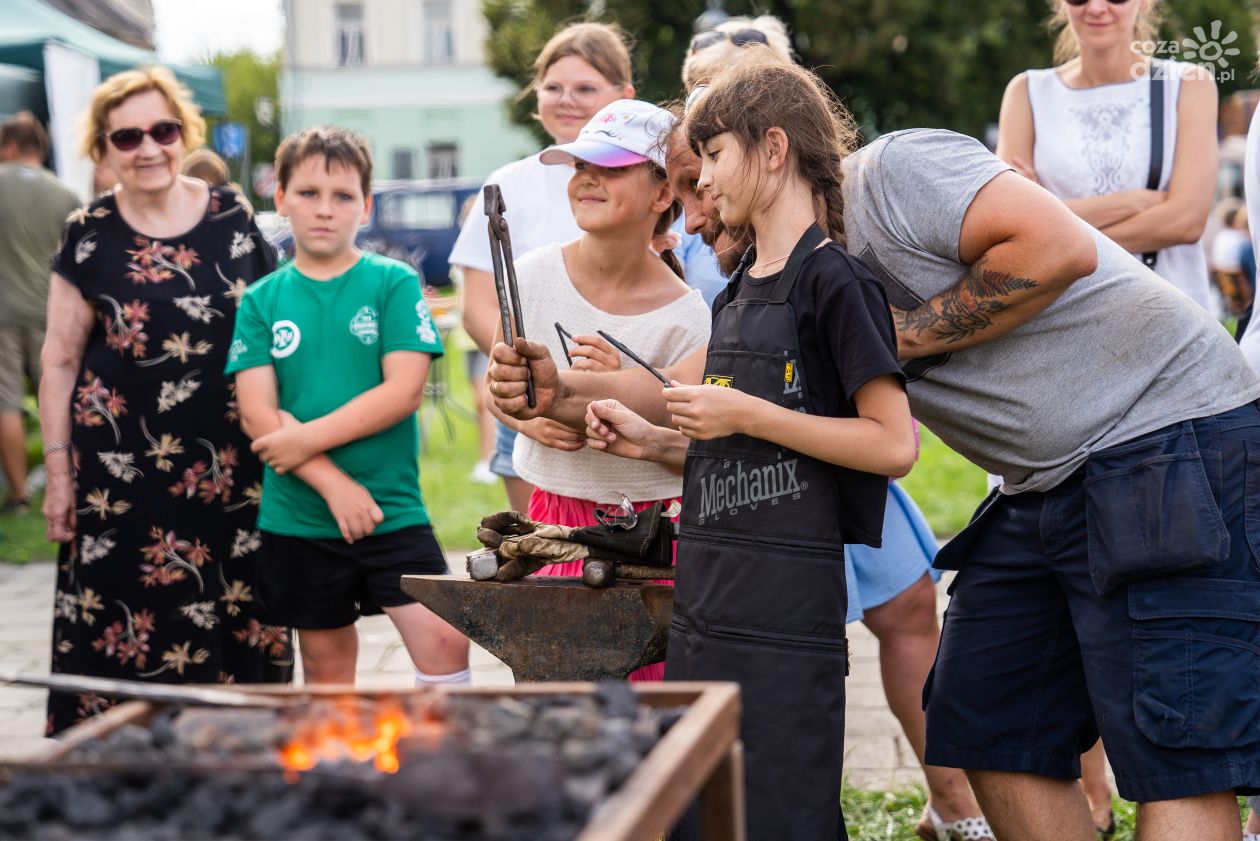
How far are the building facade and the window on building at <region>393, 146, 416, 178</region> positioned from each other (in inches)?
1.0

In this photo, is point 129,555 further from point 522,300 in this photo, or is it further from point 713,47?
point 713,47

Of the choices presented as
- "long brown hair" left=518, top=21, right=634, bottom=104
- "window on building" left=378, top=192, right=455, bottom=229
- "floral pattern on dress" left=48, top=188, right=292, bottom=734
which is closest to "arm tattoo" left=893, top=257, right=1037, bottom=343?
"long brown hair" left=518, top=21, right=634, bottom=104

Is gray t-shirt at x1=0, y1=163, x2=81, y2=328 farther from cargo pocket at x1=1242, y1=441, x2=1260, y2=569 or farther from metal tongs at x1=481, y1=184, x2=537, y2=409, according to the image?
cargo pocket at x1=1242, y1=441, x2=1260, y2=569

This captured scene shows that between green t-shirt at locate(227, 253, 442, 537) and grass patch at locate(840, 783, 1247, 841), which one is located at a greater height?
green t-shirt at locate(227, 253, 442, 537)

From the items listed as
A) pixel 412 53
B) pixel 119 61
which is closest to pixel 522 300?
pixel 119 61

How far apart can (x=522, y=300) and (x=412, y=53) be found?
36450 mm

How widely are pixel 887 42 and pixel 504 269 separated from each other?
1714 cm

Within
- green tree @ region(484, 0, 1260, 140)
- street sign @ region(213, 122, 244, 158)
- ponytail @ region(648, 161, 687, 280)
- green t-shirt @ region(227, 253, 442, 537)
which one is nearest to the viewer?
ponytail @ region(648, 161, 687, 280)

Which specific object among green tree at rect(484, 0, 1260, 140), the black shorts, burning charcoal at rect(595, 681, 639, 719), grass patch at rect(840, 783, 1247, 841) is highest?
green tree at rect(484, 0, 1260, 140)

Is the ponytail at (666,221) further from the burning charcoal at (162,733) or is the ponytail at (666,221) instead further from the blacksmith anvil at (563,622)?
the burning charcoal at (162,733)

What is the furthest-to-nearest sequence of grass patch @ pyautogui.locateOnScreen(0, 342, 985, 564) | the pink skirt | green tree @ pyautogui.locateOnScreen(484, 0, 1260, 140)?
green tree @ pyautogui.locateOnScreen(484, 0, 1260, 140) < grass patch @ pyautogui.locateOnScreen(0, 342, 985, 564) < the pink skirt

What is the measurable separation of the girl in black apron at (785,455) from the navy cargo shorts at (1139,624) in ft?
1.30

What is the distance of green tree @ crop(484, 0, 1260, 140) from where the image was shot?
18859 mm

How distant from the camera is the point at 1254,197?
325cm
